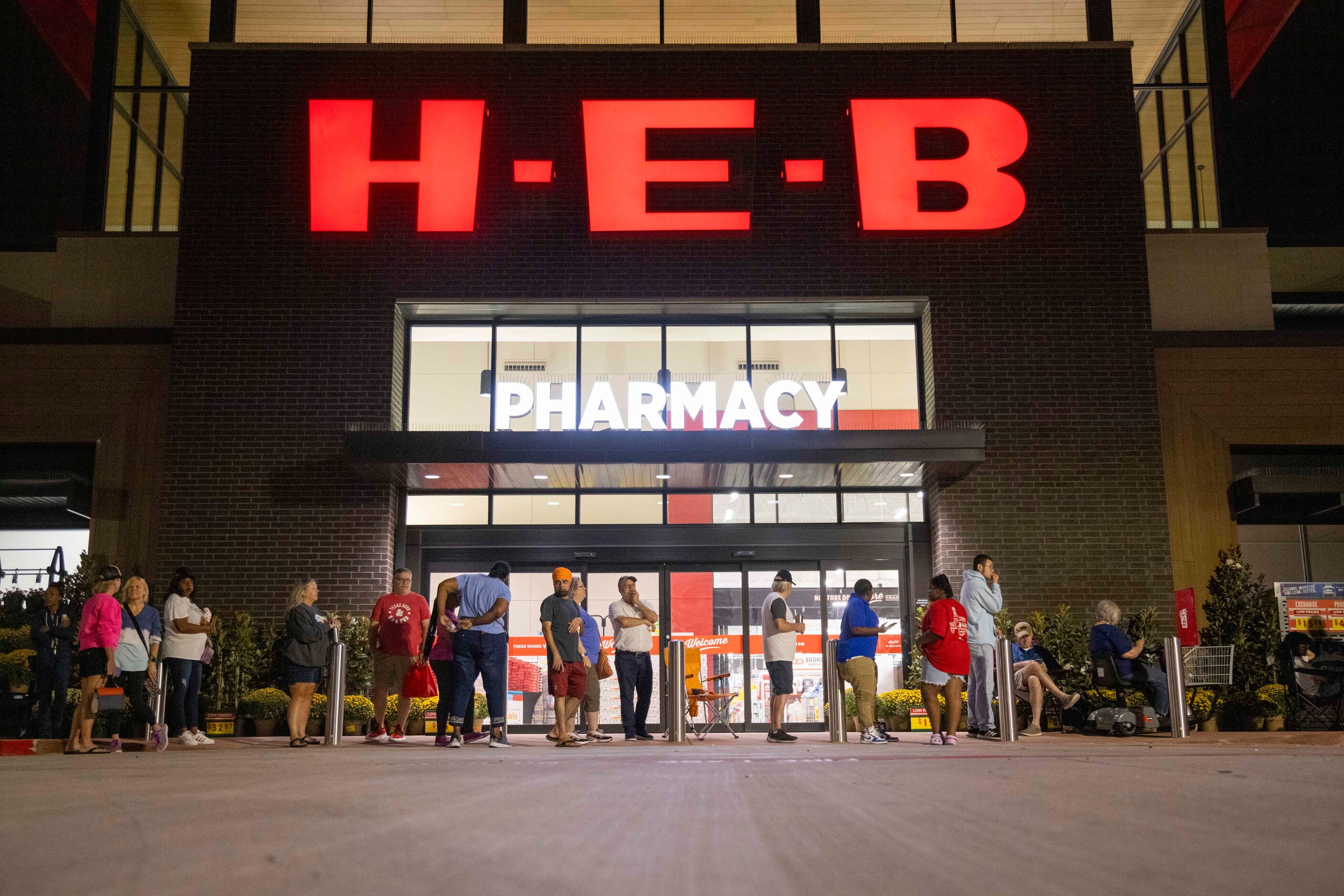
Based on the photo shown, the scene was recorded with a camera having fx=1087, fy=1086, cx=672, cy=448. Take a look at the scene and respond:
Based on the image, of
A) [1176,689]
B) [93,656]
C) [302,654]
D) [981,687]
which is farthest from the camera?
[981,687]

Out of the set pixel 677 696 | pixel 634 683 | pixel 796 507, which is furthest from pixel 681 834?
pixel 796 507

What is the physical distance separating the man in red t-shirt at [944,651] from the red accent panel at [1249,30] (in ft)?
39.1

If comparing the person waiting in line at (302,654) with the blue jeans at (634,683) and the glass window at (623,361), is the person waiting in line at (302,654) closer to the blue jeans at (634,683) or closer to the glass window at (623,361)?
the blue jeans at (634,683)

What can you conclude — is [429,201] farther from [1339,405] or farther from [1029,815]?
[1029,815]

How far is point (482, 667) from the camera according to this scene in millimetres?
9234

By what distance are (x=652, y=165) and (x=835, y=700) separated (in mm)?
7604

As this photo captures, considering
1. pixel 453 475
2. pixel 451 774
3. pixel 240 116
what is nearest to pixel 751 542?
pixel 453 475

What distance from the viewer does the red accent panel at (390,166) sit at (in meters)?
14.4

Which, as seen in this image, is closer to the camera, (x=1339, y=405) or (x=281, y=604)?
(x=281, y=604)

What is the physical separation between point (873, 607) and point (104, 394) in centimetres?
1050

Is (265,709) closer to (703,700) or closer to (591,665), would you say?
(591,665)

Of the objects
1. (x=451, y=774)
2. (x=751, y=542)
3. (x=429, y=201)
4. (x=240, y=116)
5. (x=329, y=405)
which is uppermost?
(x=240, y=116)

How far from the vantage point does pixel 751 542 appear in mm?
14367

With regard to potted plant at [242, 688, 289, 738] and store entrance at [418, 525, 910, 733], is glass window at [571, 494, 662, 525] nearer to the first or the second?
A: store entrance at [418, 525, 910, 733]
